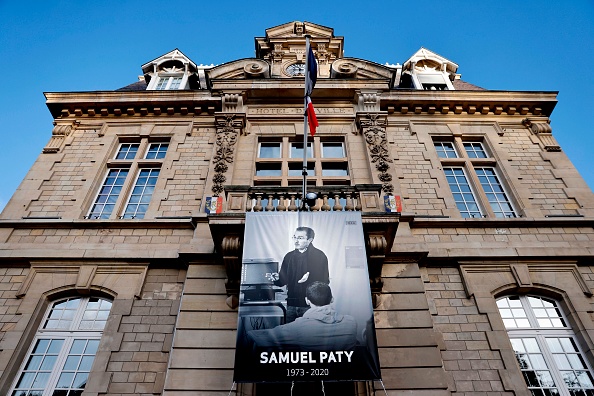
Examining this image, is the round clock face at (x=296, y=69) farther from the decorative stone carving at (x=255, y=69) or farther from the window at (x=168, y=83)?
the window at (x=168, y=83)

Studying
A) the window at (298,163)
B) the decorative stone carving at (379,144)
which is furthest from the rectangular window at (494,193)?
the window at (298,163)

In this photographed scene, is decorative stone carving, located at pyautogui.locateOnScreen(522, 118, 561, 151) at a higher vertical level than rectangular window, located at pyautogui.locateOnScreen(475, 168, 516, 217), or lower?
higher

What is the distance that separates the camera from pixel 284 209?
8180 millimetres

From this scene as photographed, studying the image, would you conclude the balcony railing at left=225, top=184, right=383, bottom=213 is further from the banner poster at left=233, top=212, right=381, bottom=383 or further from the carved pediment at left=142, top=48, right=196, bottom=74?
the carved pediment at left=142, top=48, right=196, bottom=74

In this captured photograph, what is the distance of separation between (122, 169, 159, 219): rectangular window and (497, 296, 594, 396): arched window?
28.3ft

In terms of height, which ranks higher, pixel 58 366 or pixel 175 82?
pixel 175 82

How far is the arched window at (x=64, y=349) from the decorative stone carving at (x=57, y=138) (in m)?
4.98

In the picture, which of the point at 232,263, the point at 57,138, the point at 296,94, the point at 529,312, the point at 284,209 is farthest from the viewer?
the point at 296,94

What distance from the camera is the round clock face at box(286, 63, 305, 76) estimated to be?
13532 millimetres

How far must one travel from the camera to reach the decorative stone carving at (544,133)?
1120 centimetres

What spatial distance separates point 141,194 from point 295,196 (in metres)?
4.55

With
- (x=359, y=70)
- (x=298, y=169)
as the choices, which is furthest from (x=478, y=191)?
(x=359, y=70)

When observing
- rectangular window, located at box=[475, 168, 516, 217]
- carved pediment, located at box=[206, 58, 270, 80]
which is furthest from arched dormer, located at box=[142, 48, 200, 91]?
rectangular window, located at box=[475, 168, 516, 217]

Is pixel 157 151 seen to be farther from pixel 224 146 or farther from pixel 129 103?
pixel 224 146
